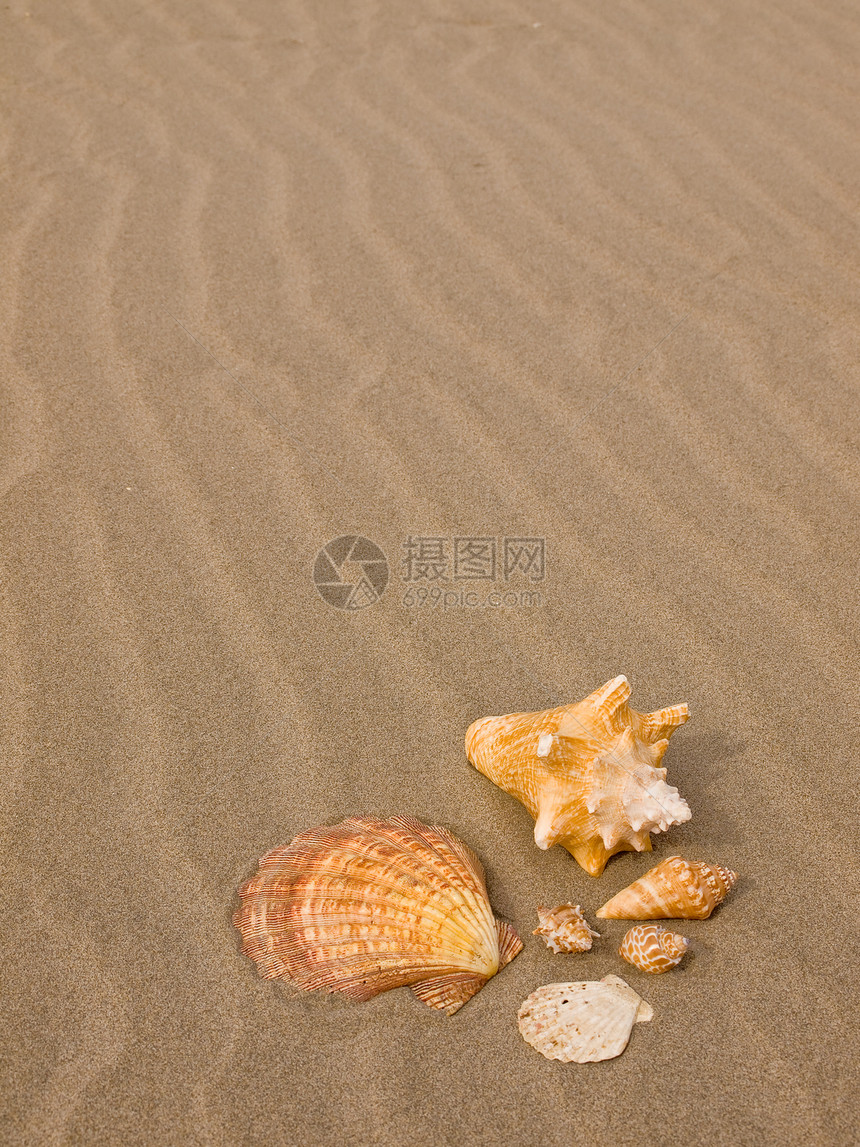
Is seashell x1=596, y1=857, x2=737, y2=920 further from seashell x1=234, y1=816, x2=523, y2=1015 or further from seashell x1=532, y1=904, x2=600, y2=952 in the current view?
seashell x1=234, y1=816, x2=523, y2=1015

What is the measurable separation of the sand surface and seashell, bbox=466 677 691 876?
0.11 metres

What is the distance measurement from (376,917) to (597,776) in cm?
45

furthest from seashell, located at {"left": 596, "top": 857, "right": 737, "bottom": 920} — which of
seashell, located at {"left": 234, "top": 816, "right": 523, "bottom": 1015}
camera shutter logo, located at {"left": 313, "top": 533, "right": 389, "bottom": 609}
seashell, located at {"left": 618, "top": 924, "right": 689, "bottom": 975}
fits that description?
camera shutter logo, located at {"left": 313, "top": 533, "right": 389, "bottom": 609}

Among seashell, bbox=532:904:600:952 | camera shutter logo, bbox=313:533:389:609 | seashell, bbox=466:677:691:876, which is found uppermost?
seashell, bbox=466:677:691:876

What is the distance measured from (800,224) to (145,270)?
7.44ft

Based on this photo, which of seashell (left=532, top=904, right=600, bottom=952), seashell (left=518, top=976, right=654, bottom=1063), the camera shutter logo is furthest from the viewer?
the camera shutter logo

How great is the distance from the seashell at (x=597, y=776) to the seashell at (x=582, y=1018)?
0.76 ft

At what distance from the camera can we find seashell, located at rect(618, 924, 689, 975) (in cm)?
148

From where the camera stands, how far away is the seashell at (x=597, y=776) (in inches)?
62.7

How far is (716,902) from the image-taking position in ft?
5.18

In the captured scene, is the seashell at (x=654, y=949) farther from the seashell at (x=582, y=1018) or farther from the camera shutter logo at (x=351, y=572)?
the camera shutter logo at (x=351, y=572)

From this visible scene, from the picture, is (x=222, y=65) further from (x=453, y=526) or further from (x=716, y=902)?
(x=716, y=902)

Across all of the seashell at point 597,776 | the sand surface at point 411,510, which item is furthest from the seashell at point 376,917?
the seashell at point 597,776

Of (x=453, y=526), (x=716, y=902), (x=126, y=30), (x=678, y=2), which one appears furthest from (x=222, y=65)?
(x=716, y=902)
